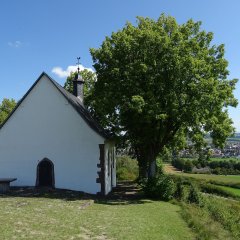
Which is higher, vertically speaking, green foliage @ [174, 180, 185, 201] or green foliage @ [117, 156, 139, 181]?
green foliage @ [117, 156, 139, 181]

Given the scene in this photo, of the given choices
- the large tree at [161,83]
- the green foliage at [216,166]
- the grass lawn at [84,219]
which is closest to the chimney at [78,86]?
the large tree at [161,83]

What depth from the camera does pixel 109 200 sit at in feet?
75.4

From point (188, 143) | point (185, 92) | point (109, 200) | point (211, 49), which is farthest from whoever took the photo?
point (188, 143)

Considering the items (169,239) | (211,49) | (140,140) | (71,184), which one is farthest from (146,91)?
(169,239)

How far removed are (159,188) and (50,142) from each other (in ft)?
27.3

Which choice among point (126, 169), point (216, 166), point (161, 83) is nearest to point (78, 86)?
point (161, 83)

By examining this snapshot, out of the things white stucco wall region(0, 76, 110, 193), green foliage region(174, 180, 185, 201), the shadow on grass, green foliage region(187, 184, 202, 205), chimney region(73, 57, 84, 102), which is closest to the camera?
the shadow on grass

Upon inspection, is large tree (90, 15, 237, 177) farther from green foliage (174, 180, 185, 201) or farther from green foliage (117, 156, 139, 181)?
green foliage (117, 156, 139, 181)

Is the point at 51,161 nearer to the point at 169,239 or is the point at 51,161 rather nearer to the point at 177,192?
the point at 177,192

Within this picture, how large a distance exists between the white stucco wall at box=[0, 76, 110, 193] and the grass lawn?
12.1ft

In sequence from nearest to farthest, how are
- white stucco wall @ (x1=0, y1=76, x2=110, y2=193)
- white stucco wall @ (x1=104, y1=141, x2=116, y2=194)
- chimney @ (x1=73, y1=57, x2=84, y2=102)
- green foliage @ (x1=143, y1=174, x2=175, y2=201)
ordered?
green foliage @ (x1=143, y1=174, x2=175, y2=201) < white stucco wall @ (x1=0, y1=76, x2=110, y2=193) < white stucco wall @ (x1=104, y1=141, x2=116, y2=194) < chimney @ (x1=73, y1=57, x2=84, y2=102)

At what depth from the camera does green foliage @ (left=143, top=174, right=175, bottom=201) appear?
79.1 ft

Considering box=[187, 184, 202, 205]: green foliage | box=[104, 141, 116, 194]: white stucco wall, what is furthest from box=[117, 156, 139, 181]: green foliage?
box=[187, 184, 202, 205]: green foliage

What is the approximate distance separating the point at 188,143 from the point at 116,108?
35.5 feet
